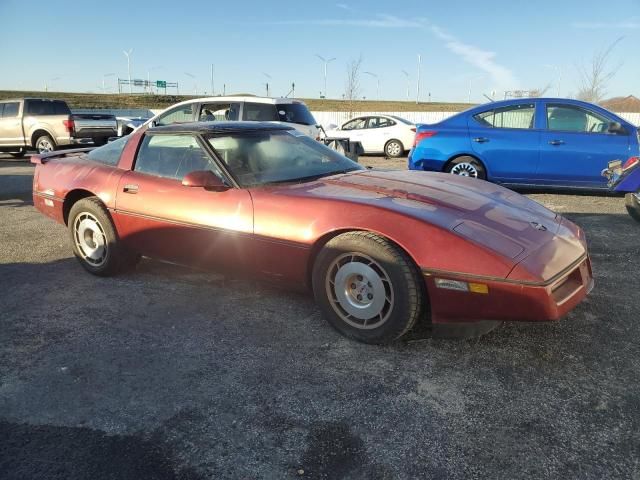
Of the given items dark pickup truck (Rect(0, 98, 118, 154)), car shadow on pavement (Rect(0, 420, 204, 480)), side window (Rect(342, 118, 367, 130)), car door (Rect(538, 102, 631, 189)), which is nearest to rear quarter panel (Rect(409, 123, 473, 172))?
car door (Rect(538, 102, 631, 189))

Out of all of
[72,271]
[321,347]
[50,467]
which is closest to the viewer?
[50,467]

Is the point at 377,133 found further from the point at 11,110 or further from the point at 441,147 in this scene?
the point at 11,110

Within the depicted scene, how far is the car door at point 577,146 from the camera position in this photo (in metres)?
7.04

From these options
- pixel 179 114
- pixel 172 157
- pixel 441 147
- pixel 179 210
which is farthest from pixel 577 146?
pixel 179 114

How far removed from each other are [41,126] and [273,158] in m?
12.4

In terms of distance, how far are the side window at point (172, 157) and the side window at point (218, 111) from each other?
6.32 m

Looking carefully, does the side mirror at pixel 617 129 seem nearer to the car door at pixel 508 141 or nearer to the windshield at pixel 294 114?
the car door at pixel 508 141

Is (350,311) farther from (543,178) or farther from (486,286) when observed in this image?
(543,178)

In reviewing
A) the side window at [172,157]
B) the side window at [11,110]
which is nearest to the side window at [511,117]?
the side window at [172,157]

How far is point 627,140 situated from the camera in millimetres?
7000

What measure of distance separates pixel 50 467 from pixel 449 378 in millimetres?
1875

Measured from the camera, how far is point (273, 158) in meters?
3.84

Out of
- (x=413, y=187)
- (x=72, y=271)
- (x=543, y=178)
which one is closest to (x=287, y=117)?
(x=543, y=178)

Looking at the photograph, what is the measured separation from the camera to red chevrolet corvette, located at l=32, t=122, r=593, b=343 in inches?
106
